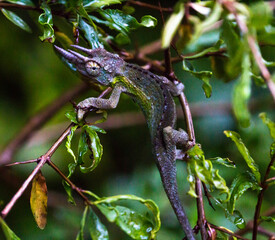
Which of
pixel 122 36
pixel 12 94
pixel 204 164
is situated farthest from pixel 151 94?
pixel 12 94

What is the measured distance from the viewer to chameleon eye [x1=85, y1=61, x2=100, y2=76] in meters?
1.77

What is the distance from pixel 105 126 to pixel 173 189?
124 centimetres

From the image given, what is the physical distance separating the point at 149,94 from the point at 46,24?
0.59 metres

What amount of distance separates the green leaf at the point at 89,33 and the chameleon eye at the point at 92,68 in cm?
10

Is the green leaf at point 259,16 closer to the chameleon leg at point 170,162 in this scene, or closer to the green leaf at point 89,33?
the green leaf at point 89,33

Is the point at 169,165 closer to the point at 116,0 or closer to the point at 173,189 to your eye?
the point at 173,189

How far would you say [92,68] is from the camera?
1.79 meters

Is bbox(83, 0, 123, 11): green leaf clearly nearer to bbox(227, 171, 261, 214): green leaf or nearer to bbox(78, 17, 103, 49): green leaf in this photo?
bbox(78, 17, 103, 49): green leaf

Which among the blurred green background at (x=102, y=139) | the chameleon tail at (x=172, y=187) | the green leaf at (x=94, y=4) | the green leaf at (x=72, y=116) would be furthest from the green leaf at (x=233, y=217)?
the blurred green background at (x=102, y=139)

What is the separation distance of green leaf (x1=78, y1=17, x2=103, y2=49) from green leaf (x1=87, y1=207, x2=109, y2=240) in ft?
2.23

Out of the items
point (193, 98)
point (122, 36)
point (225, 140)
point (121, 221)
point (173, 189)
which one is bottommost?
point (225, 140)

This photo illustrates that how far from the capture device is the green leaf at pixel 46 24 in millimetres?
1440

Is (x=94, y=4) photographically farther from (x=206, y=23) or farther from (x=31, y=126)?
(x=31, y=126)

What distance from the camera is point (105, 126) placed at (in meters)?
2.88
